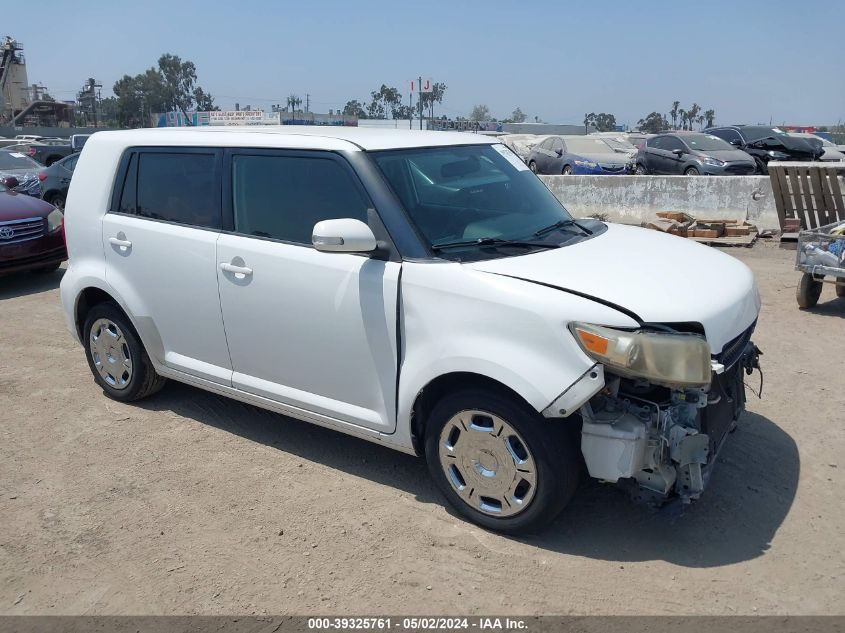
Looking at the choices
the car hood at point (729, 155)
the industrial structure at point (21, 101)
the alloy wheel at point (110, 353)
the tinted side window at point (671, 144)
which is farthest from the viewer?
the industrial structure at point (21, 101)

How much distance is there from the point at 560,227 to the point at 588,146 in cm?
2374

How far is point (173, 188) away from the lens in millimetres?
4863

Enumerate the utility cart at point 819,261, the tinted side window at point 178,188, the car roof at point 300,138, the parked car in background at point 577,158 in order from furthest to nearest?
1. the parked car in background at point 577,158
2. the utility cart at point 819,261
3. the tinted side window at point 178,188
4. the car roof at point 300,138

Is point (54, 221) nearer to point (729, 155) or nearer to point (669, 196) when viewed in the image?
point (669, 196)

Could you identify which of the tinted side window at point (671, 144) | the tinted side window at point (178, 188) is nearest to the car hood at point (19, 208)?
the tinted side window at point (178, 188)

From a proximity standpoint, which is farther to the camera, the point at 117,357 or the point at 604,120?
the point at 604,120

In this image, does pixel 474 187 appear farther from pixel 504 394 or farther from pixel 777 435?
pixel 777 435

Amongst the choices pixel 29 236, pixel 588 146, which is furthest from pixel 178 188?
pixel 588 146

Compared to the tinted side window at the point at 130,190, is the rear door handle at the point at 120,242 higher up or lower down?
lower down

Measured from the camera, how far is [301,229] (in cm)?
424

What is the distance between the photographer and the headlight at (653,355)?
322 cm

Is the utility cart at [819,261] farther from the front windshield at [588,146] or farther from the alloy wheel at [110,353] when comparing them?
the front windshield at [588,146]

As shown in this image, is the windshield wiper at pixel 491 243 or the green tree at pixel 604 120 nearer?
the windshield wiper at pixel 491 243

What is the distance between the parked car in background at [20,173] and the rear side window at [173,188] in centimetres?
1393
